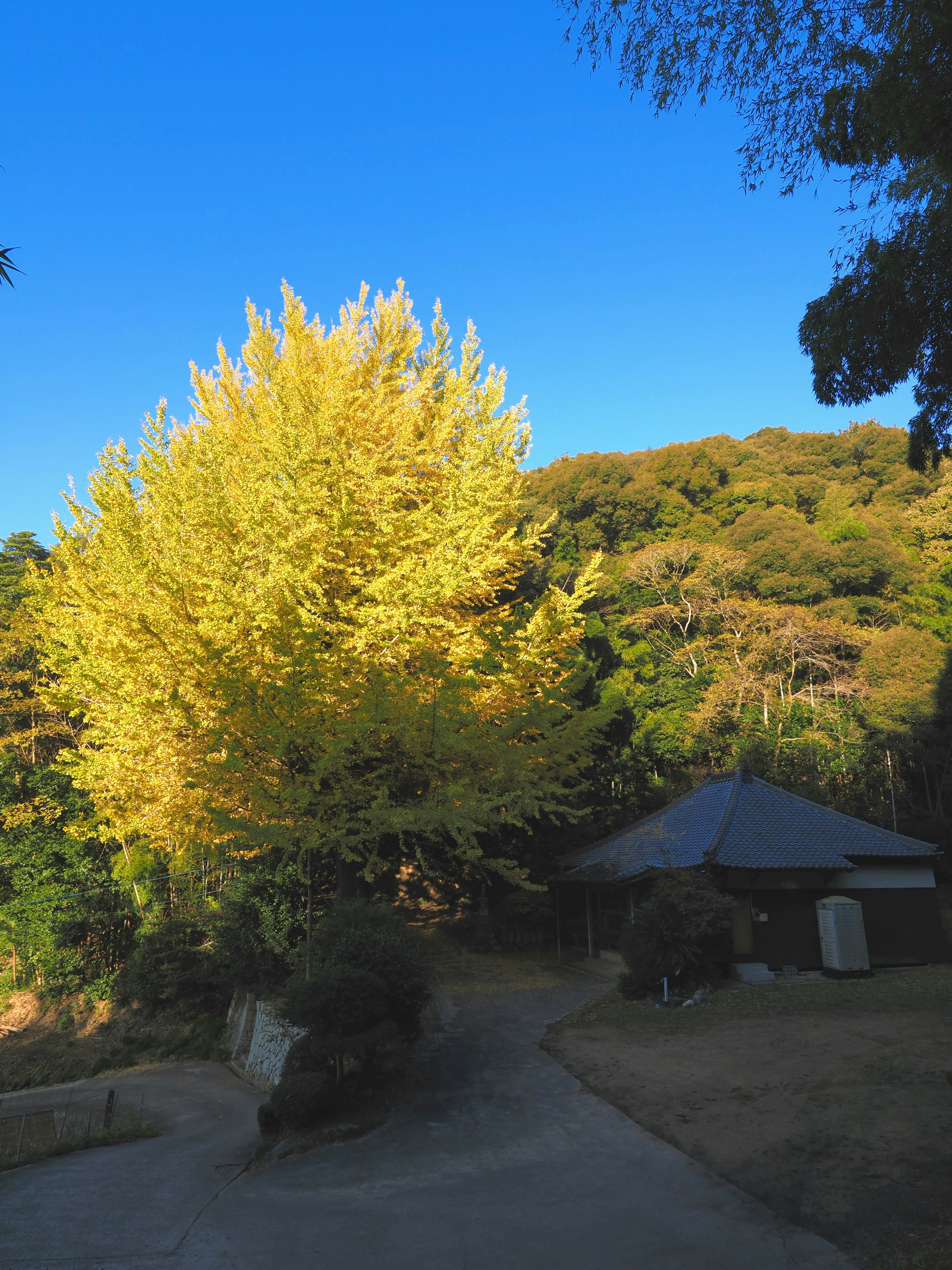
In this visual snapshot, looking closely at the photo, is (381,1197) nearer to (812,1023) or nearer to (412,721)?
(412,721)

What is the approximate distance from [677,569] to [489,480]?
86.6 ft

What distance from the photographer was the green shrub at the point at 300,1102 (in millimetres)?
7926

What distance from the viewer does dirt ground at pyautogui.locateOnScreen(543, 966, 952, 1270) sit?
5133 millimetres

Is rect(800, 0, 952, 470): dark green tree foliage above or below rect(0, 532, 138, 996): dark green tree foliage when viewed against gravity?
above

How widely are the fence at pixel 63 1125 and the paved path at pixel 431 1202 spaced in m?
0.43

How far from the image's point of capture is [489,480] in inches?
452

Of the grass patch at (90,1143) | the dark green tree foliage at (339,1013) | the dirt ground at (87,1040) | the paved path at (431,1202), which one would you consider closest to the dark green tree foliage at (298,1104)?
the dark green tree foliage at (339,1013)

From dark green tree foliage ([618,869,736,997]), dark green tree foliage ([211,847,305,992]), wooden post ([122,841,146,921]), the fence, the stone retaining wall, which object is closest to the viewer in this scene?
the fence

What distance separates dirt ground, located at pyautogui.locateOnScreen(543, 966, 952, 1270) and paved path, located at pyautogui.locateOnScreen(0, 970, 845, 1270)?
33 cm

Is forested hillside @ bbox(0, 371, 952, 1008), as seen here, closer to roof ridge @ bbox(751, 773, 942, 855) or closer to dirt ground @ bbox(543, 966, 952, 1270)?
dirt ground @ bbox(543, 966, 952, 1270)

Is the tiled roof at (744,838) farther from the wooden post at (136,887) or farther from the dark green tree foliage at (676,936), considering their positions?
the wooden post at (136,887)

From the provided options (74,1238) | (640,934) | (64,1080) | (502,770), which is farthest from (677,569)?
(74,1238)

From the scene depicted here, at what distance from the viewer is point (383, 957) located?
8859mm

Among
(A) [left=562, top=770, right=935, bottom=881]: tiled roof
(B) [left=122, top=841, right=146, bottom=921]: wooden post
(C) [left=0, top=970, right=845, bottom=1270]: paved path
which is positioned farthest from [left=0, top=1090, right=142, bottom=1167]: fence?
(A) [left=562, top=770, right=935, bottom=881]: tiled roof
